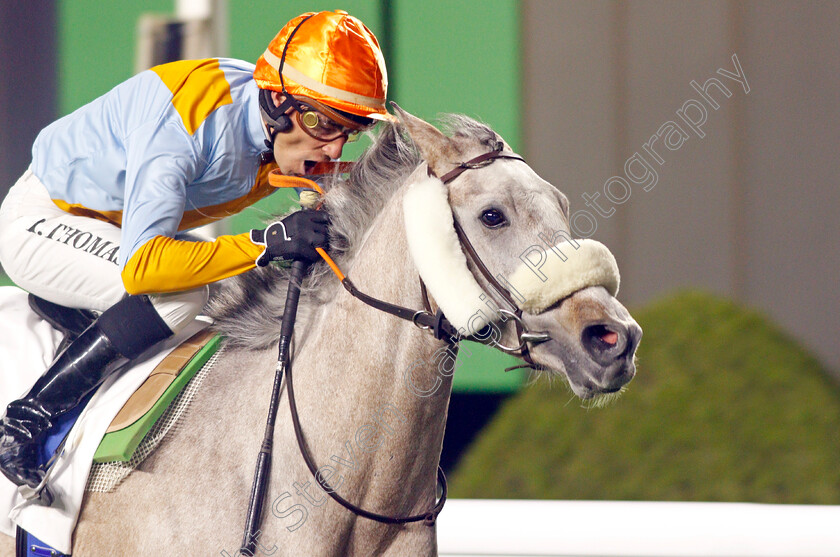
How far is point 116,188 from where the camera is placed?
2.05m

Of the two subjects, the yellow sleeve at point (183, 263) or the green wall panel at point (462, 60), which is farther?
the green wall panel at point (462, 60)

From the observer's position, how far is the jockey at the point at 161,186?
1802mm

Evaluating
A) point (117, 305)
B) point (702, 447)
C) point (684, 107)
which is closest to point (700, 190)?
point (684, 107)

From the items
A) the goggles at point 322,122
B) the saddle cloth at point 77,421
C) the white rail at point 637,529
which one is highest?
the goggles at point 322,122

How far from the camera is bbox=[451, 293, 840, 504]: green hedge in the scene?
10.3ft

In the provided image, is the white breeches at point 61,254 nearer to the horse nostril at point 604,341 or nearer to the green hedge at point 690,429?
the horse nostril at point 604,341

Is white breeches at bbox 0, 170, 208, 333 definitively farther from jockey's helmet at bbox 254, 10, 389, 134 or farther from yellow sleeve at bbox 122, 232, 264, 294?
jockey's helmet at bbox 254, 10, 389, 134

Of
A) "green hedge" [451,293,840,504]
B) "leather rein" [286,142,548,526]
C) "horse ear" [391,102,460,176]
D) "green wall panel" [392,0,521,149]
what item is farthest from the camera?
"green wall panel" [392,0,521,149]

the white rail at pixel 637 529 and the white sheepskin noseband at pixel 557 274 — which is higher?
the white sheepskin noseband at pixel 557 274

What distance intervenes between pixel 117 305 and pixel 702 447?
230 centimetres

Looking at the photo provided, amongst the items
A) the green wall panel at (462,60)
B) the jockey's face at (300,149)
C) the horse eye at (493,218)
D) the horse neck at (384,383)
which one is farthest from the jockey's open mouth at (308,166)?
the green wall panel at (462,60)

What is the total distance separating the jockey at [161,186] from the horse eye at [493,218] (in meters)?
0.40

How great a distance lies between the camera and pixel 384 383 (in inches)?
67.0

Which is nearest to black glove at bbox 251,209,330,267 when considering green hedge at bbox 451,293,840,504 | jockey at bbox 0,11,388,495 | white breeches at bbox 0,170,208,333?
jockey at bbox 0,11,388,495
